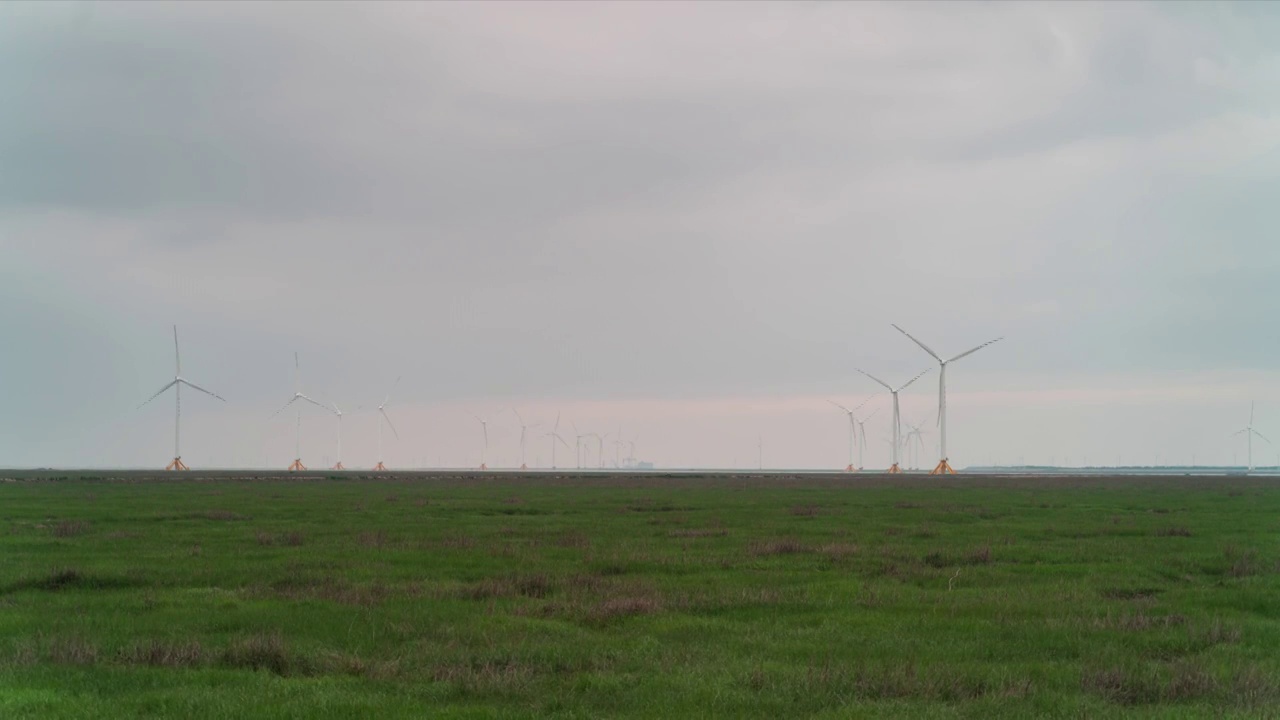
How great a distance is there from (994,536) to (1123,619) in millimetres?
17927

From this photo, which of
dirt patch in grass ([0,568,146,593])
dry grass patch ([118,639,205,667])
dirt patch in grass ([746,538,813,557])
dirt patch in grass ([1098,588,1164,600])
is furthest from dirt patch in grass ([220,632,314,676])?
dirt patch in grass ([746,538,813,557])

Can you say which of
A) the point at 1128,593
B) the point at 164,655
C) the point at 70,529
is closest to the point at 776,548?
the point at 1128,593

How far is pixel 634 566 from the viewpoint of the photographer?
26641mm

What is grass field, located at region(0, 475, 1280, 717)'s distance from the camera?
13586 millimetres

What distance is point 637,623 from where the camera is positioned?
18.9 metres

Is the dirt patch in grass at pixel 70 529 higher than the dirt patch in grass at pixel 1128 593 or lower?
higher

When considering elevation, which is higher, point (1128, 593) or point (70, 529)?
point (70, 529)

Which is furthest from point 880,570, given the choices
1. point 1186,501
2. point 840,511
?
point 1186,501

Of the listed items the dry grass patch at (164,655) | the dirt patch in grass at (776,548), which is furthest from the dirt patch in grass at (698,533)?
the dry grass patch at (164,655)

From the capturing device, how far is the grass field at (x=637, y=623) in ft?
44.6

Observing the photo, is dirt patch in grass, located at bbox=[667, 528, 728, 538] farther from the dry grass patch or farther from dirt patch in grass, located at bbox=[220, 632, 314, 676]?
the dry grass patch

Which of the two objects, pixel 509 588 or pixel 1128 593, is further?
pixel 1128 593

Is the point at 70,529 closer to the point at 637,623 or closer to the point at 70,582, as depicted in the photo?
the point at 70,582

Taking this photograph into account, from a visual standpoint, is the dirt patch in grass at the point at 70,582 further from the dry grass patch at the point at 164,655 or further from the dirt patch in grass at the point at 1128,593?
the dirt patch in grass at the point at 1128,593
